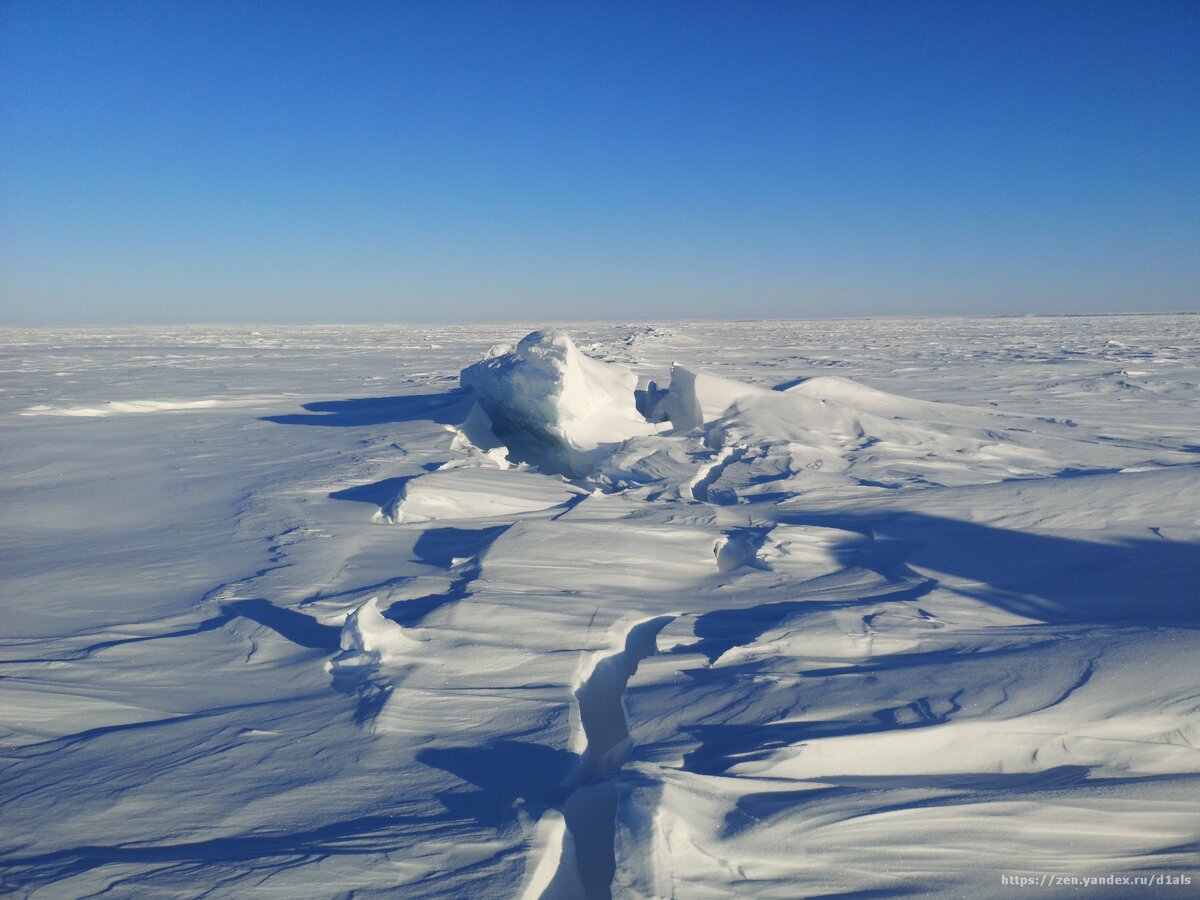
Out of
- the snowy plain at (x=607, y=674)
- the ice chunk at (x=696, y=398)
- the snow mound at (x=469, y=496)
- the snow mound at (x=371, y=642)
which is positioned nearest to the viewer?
the snowy plain at (x=607, y=674)

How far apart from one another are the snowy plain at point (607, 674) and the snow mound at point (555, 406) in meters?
0.09

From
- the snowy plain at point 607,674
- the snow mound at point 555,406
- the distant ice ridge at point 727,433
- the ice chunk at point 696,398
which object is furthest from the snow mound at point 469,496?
the ice chunk at point 696,398

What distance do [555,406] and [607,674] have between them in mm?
4593

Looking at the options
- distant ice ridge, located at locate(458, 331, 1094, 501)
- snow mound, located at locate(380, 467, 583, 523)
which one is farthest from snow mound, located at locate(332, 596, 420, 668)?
distant ice ridge, located at locate(458, 331, 1094, 501)

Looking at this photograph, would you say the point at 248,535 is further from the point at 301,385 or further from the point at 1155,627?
the point at 301,385

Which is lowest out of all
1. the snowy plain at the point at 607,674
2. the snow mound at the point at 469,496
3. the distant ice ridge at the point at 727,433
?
the snowy plain at the point at 607,674

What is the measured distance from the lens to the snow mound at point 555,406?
25.6 ft

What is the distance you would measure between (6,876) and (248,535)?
3.58m

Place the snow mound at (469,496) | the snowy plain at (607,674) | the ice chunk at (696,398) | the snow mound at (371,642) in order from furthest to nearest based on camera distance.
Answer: the ice chunk at (696,398), the snow mound at (469,496), the snow mound at (371,642), the snowy plain at (607,674)

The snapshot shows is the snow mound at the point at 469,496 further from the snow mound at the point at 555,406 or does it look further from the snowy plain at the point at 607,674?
the snow mound at the point at 555,406

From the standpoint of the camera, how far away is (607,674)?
347cm

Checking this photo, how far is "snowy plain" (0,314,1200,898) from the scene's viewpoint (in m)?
2.26

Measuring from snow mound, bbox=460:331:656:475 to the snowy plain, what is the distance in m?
0.09

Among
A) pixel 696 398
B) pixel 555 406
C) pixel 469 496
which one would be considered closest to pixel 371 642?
pixel 469 496
